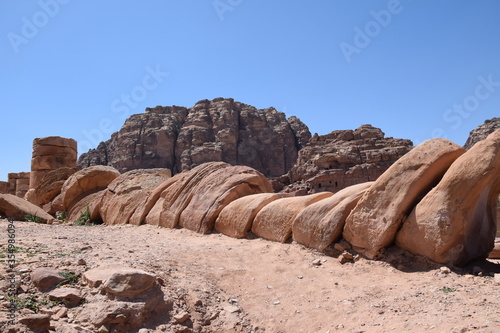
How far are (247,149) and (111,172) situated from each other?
56742 millimetres

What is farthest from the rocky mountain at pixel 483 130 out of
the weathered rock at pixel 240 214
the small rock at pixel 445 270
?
the small rock at pixel 445 270

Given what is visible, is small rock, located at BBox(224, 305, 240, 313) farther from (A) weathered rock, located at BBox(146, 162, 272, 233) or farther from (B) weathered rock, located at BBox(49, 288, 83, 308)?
(A) weathered rock, located at BBox(146, 162, 272, 233)

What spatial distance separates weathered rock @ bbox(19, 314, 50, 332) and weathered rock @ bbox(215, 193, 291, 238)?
4.36 metres

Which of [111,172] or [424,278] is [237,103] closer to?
[111,172]

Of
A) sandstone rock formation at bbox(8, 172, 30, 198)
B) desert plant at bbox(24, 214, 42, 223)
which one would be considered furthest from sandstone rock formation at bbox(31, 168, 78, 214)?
sandstone rock formation at bbox(8, 172, 30, 198)

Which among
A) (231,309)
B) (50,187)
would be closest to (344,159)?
(50,187)

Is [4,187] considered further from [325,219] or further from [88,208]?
[325,219]

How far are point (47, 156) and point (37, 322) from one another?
17.1 m

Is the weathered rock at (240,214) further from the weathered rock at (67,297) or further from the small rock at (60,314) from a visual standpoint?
the small rock at (60,314)

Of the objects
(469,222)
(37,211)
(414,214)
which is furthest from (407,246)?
(37,211)

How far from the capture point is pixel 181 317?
3.87 meters

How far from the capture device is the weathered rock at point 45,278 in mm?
3934

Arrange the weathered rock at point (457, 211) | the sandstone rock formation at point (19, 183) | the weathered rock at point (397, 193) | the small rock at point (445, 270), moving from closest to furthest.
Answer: the small rock at point (445, 270) → the weathered rock at point (457, 211) → the weathered rock at point (397, 193) → the sandstone rock formation at point (19, 183)

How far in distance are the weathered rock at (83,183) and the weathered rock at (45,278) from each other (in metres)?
10.7
